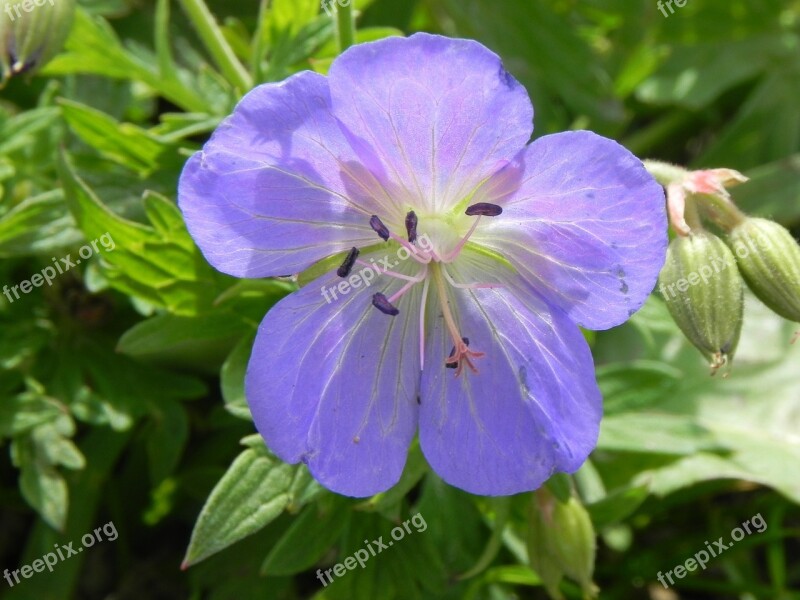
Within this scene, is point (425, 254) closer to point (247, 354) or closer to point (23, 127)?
point (247, 354)

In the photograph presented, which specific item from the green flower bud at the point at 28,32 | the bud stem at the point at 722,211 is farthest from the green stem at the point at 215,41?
the bud stem at the point at 722,211

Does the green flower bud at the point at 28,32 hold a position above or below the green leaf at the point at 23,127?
above

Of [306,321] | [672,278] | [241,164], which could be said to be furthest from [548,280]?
[241,164]

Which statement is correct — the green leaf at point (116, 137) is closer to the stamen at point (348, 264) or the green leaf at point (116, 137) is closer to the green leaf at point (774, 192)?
the stamen at point (348, 264)

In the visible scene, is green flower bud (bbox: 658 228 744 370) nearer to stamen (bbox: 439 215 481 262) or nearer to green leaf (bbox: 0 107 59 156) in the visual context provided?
stamen (bbox: 439 215 481 262)

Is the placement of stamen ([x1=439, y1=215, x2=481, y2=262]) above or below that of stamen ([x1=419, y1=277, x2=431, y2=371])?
above

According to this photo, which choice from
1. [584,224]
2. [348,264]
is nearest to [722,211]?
[584,224]

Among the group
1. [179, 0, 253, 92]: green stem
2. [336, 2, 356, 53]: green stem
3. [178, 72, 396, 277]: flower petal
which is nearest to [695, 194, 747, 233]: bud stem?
[178, 72, 396, 277]: flower petal
